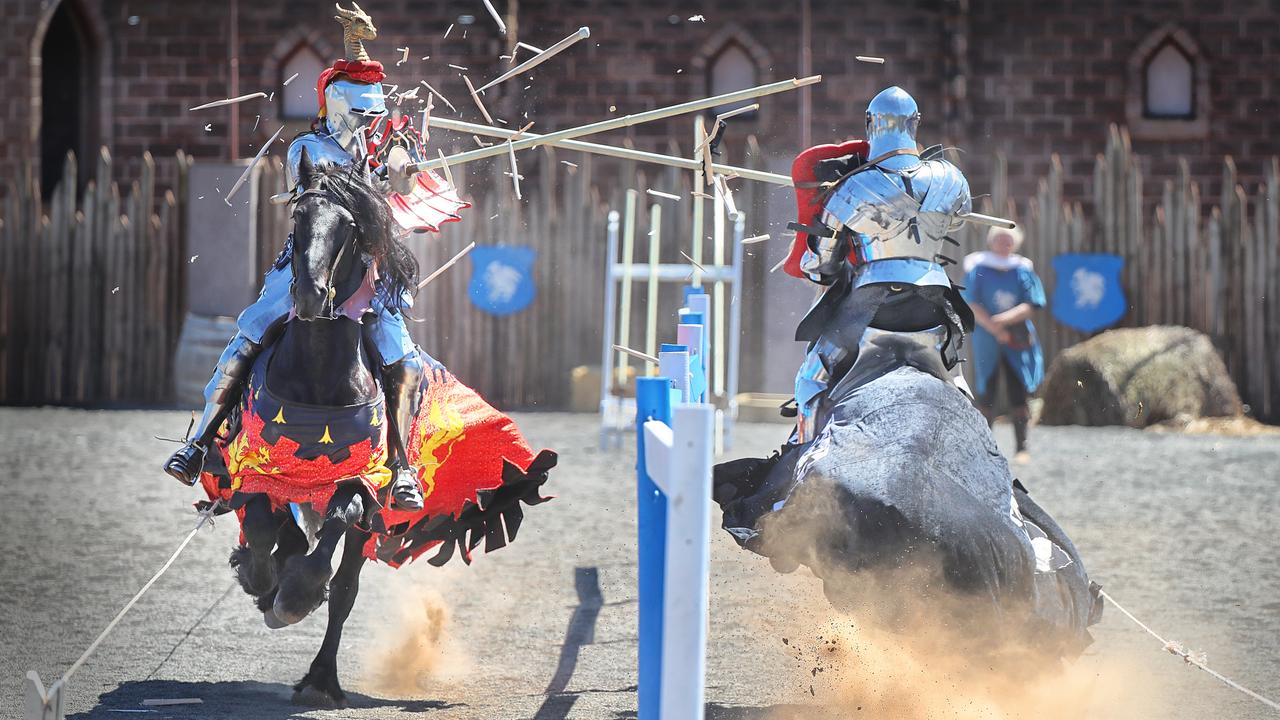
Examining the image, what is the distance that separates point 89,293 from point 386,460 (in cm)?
1138

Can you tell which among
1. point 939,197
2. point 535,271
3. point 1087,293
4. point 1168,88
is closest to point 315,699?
point 939,197

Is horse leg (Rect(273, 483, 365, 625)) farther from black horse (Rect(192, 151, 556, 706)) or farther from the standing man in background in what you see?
the standing man in background

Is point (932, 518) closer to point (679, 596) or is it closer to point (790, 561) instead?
point (790, 561)

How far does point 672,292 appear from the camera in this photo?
15570mm

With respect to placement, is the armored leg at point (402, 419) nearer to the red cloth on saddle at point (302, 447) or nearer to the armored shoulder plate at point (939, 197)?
the red cloth on saddle at point (302, 447)

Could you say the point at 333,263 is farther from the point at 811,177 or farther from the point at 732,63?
the point at 732,63

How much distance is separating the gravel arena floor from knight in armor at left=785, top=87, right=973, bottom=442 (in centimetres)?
91

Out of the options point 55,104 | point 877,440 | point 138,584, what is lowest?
point 138,584

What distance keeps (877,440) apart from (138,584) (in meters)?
3.94

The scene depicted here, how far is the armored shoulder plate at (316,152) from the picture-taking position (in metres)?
5.38

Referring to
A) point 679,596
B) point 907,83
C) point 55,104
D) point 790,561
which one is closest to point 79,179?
point 55,104

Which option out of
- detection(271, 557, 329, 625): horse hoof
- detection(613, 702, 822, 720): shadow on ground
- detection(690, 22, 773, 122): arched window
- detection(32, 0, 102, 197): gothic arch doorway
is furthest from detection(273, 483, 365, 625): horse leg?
detection(32, 0, 102, 197): gothic arch doorway

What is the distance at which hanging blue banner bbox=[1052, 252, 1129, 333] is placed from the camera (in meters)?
15.4

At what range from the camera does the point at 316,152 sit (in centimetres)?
539
